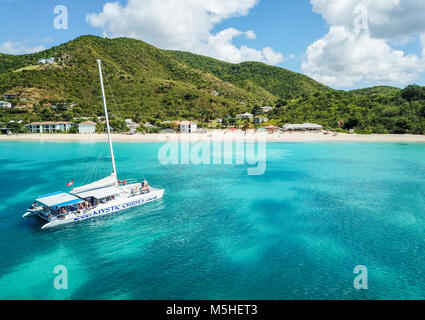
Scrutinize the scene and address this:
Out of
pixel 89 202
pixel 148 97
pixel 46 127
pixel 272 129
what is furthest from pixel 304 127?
pixel 46 127

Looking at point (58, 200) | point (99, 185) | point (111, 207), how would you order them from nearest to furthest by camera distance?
point (58, 200), point (111, 207), point (99, 185)

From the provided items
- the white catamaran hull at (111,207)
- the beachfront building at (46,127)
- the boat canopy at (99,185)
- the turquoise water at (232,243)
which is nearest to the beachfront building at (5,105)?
the beachfront building at (46,127)

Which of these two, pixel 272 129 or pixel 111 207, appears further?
pixel 272 129

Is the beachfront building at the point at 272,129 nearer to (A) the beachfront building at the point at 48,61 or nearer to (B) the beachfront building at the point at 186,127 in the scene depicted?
(B) the beachfront building at the point at 186,127

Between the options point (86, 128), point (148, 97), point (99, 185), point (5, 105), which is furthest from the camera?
point (148, 97)

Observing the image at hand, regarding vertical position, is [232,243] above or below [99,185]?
below

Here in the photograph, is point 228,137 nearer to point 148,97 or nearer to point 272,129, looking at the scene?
point 272,129

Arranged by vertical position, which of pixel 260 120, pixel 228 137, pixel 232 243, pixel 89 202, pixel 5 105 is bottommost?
pixel 232 243
